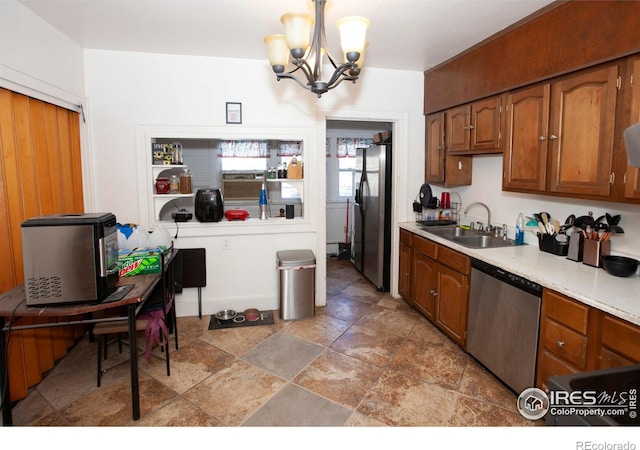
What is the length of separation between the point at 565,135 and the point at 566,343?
1.26m

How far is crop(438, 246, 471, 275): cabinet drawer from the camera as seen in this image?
105 inches

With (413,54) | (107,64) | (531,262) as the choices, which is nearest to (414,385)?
(531,262)

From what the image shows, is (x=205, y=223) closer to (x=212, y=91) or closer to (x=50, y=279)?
(x=212, y=91)

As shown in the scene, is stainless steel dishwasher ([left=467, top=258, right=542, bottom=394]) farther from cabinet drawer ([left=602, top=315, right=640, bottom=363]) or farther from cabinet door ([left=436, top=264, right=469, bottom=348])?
cabinet drawer ([left=602, top=315, right=640, bottom=363])

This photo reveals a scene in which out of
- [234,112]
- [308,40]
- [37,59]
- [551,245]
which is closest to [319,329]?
[551,245]

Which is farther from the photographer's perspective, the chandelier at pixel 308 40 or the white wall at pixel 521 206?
the white wall at pixel 521 206

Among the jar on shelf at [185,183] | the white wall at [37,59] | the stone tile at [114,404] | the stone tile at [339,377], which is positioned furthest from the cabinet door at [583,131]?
the white wall at [37,59]

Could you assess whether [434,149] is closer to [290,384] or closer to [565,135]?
[565,135]

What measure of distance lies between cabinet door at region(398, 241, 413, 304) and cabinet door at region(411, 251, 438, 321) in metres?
0.10

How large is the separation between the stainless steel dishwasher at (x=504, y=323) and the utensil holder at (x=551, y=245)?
0.52 metres

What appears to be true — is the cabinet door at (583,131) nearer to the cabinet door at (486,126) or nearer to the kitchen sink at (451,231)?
the cabinet door at (486,126)

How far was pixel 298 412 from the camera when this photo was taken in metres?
2.12

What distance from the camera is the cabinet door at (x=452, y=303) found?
8.97ft

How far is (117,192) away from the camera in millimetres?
3262
